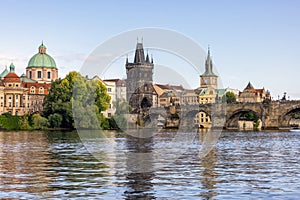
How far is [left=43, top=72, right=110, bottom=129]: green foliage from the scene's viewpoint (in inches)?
3337

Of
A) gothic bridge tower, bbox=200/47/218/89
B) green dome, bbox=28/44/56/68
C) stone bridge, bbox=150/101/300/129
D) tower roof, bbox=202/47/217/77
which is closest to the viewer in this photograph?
stone bridge, bbox=150/101/300/129

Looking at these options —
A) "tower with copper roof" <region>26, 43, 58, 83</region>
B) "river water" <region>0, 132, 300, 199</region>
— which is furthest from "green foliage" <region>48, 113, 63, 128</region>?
"tower with copper roof" <region>26, 43, 58, 83</region>

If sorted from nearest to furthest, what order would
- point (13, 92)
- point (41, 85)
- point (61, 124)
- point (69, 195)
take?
point (69, 195), point (61, 124), point (13, 92), point (41, 85)

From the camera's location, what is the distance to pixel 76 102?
3369 inches

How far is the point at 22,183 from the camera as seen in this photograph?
65.1ft

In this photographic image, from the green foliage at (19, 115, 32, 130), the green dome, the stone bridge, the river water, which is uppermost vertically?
the green dome

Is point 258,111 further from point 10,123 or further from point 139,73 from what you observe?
point 10,123

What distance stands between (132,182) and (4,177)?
16.8 ft

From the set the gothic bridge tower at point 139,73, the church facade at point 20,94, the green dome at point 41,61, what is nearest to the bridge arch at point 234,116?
the gothic bridge tower at point 139,73

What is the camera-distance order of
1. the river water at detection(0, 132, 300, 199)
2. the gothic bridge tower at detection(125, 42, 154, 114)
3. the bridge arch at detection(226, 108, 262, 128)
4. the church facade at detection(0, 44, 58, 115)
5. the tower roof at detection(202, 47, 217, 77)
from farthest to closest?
the tower roof at detection(202, 47, 217, 77)
the church facade at detection(0, 44, 58, 115)
the bridge arch at detection(226, 108, 262, 128)
the gothic bridge tower at detection(125, 42, 154, 114)
the river water at detection(0, 132, 300, 199)

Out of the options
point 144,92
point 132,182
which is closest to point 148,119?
point 144,92

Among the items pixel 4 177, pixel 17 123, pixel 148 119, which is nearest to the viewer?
pixel 4 177

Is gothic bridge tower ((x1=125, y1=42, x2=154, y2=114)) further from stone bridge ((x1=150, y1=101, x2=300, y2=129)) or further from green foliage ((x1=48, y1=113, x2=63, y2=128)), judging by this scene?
stone bridge ((x1=150, y1=101, x2=300, y2=129))

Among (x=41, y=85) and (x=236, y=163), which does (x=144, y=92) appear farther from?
(x=236, y=163)
